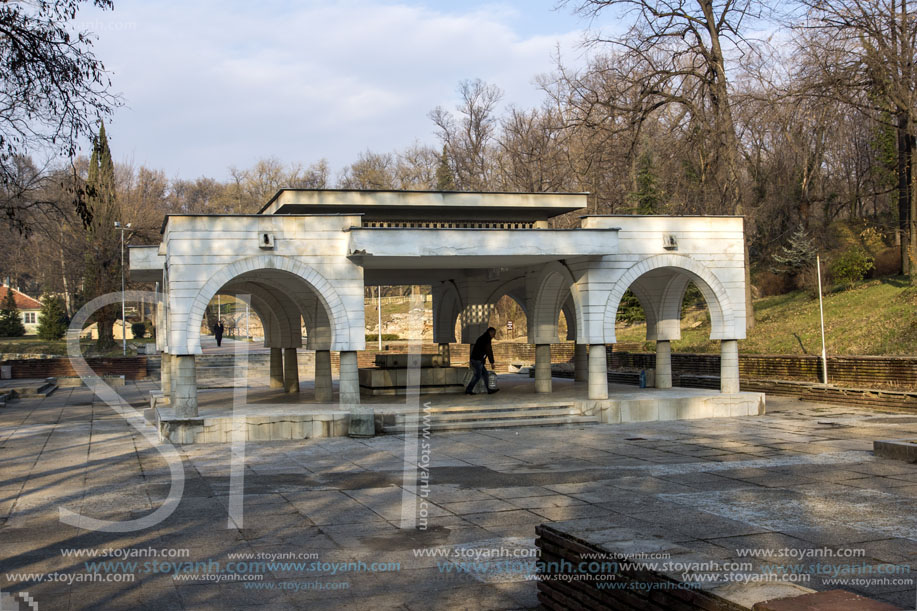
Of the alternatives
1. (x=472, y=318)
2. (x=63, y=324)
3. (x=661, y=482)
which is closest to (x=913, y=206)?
(x=472, y=318)

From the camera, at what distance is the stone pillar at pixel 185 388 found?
52.5 ft

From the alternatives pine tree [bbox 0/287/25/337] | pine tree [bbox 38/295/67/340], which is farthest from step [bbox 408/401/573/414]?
pine tree [bbox 0/287/25/337]

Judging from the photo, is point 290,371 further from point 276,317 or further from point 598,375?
point 598,375

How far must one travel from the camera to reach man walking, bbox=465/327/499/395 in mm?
20266

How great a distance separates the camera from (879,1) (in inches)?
974

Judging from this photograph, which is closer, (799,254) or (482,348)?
(482,348)

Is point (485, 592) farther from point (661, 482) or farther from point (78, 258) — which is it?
point (78, 258)

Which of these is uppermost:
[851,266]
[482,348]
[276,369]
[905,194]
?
[905,194]

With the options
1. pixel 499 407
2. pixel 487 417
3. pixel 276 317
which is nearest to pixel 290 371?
pixel 276 317

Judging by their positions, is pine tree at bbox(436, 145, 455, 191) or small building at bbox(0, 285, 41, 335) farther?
small building at bbox(0, 285, 41, 335)

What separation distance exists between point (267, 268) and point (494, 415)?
5.49m

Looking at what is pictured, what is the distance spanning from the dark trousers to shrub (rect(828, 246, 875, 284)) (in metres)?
15.3

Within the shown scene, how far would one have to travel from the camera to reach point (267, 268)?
53.4 feet

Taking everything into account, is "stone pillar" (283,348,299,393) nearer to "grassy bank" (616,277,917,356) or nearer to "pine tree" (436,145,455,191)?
"grassy bank" (616,277,917,356)
